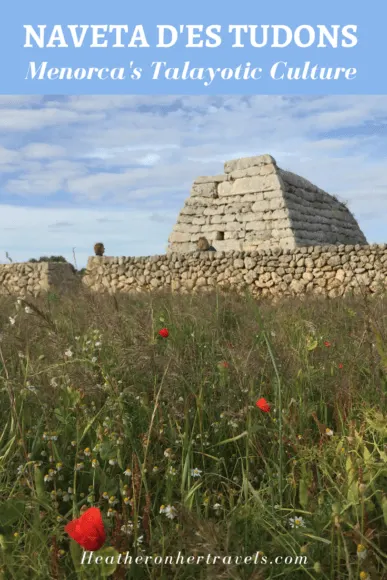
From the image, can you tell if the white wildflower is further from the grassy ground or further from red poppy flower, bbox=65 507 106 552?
red poppy flower, bbox=65 507 106 552

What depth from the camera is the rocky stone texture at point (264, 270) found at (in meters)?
13.3

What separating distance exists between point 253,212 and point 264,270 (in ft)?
8.66

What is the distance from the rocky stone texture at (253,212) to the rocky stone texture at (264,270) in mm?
1397

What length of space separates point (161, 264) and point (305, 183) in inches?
235

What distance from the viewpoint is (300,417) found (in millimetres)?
2379

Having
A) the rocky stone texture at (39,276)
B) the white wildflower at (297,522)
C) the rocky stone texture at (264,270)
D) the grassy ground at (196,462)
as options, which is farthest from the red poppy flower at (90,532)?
the rocky stone texture at (39,276)

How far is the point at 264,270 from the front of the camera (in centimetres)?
1450

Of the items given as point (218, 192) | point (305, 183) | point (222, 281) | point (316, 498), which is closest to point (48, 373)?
point (316, 498)

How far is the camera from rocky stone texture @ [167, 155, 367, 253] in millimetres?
15828

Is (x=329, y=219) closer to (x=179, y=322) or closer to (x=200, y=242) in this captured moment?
(x=200, y=242)

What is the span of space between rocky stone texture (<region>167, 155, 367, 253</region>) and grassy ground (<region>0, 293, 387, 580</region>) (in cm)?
1293

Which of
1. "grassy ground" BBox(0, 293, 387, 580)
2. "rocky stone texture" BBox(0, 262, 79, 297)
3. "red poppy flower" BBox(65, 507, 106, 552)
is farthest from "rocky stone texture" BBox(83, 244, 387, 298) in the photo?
"red poppy flower" BBox(65, 507, 106, 552)

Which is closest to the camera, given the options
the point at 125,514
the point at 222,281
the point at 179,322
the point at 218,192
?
the point at 125,514

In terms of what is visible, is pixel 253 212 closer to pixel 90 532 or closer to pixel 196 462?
pixel 196 462
